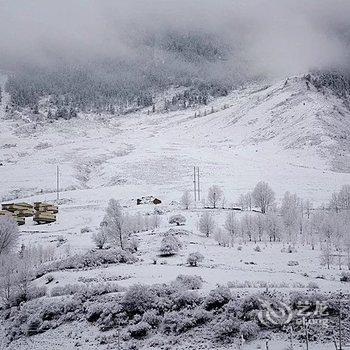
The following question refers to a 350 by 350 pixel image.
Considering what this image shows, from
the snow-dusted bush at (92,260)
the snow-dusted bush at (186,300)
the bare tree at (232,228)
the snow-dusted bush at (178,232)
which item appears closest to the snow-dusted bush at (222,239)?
the bare tree at (232,228)

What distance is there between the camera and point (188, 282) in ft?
112

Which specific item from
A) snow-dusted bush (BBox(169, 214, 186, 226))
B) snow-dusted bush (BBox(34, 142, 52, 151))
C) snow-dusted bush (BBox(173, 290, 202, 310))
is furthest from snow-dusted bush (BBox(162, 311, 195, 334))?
snow-dusted bush (BBox(34, 142, 52, 151))

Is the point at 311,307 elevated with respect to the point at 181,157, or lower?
lower

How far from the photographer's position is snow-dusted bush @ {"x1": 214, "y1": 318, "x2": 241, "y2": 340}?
26688 millimetres

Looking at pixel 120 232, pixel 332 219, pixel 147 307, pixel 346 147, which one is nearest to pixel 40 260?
pixel 120 232

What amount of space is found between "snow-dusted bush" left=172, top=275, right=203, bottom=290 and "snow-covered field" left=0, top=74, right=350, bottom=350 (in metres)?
0.66

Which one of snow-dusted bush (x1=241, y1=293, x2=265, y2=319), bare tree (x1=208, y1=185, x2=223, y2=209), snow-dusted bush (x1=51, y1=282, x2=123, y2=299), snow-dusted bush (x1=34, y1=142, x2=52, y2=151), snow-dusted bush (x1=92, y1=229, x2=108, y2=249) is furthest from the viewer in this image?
snow-dusted bush (x1=34, y1=142, x2=52, y2=151)

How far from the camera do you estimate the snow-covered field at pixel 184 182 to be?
39.2 m

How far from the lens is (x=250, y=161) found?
145500 millimetres

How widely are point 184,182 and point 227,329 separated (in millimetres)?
94112

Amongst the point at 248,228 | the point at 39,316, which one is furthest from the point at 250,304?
the point at 248,228

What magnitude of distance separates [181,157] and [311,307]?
12435 cm

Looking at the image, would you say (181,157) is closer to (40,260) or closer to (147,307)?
(40,260)

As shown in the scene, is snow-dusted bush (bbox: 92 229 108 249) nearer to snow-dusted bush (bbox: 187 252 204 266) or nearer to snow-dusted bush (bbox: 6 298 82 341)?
snow-dusted bush (bbox: 187 252 204 266)
